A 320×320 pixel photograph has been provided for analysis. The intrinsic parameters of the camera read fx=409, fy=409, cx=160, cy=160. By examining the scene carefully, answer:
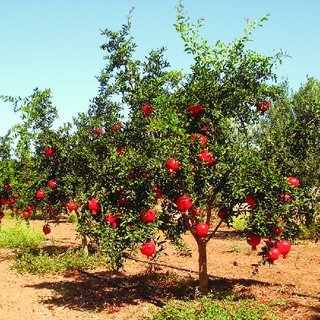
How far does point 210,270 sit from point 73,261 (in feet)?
14.1

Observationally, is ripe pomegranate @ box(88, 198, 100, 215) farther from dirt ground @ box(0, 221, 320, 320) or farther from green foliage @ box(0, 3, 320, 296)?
dirt ground @ box(0, 221, 320, 320)

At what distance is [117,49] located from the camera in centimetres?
948

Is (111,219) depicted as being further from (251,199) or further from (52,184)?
(52,184)

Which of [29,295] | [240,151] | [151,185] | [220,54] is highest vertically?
[220,54]

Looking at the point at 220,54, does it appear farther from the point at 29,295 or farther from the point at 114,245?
the point at 29,295

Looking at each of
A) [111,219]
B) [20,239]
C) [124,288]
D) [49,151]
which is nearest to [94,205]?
[111,219]

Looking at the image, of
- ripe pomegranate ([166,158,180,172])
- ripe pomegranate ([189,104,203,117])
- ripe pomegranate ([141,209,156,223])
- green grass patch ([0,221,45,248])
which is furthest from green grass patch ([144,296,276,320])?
green grass patch ([0,221,45,248])

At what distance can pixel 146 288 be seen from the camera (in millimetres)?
10312

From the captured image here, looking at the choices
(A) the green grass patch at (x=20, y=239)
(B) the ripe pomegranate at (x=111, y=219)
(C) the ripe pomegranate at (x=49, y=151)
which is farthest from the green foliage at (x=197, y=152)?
(A) the green grass patch at (x=20, y=239)

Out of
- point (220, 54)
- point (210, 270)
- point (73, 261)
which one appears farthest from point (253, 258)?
point (220, 54)

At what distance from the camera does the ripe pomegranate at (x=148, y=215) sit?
7.10 metres

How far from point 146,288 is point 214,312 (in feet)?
11.2

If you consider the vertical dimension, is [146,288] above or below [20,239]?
below

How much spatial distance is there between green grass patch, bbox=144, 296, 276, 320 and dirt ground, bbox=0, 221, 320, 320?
21.2 inches
